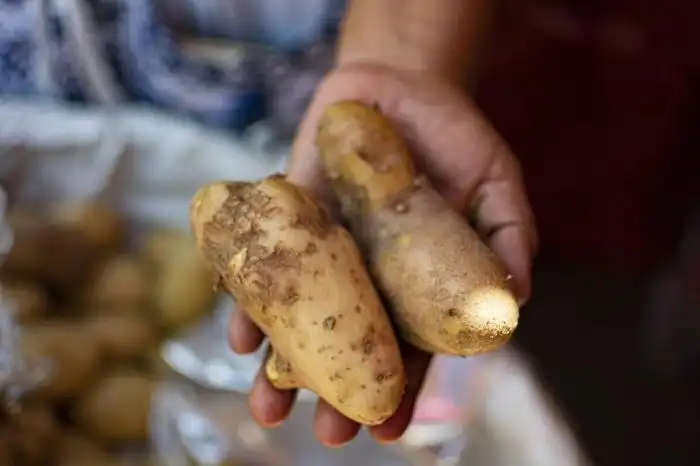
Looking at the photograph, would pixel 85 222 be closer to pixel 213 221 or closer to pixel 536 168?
pixel 213 221

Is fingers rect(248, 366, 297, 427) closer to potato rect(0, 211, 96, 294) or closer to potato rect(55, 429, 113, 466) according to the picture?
potato rect(55, 429, 113, 466)

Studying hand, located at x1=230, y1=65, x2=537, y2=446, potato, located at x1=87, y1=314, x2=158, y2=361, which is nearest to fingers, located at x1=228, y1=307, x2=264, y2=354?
hand, located at x1=230, y1=65, x2=537, y2=446

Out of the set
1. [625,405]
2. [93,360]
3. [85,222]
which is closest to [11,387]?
[93,360]

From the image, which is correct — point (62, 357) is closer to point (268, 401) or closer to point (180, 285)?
point (180, 285)

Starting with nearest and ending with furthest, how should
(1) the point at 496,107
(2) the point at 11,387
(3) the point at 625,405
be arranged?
1. (2) the point at 11,387
2. (3) the point at 625,405
3. (1) the point at 496,107

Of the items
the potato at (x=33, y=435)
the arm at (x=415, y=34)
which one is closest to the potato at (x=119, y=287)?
the potato at (x=33, y=435)
